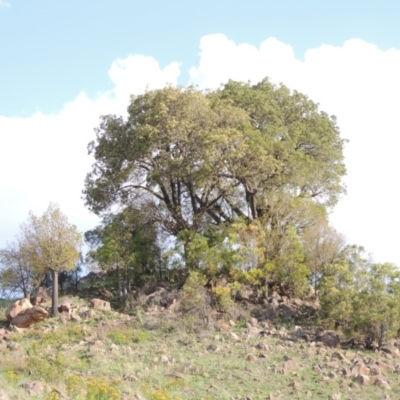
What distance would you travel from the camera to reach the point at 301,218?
23609 mm

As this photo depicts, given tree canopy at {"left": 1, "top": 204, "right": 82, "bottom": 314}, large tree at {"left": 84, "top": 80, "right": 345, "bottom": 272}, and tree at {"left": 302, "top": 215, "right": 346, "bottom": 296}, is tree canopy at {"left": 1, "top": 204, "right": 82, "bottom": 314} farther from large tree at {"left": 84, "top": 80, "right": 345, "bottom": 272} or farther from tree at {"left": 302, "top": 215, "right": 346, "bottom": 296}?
tree at {"left": 302, "top": 215, "right": 346, "bottom": 296}

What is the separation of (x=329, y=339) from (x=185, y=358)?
17.3 feet

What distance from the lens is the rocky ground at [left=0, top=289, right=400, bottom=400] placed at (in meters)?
12.4

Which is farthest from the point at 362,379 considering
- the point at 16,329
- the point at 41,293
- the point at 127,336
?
the point at 41,293

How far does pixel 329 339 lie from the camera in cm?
1820

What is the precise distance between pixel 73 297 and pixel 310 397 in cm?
1388

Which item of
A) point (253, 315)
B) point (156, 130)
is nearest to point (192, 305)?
point (253, 315)

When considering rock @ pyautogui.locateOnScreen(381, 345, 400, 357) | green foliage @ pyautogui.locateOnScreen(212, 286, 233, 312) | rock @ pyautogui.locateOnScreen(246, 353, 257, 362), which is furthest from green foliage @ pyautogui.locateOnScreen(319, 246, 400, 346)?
rock @ pyautogui.locateOnScreen(246, 353, 257, 362)

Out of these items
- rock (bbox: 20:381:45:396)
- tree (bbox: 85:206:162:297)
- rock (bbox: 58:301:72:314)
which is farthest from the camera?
tree (bbox: 85:206:162:297)

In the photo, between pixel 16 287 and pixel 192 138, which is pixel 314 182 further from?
pixel 16 287

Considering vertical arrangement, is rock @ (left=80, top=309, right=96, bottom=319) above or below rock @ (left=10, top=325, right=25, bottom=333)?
above

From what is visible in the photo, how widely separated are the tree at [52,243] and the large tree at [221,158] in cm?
307

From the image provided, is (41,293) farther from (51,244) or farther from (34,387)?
(34,387)

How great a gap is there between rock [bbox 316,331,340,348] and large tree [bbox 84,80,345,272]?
511 cm
